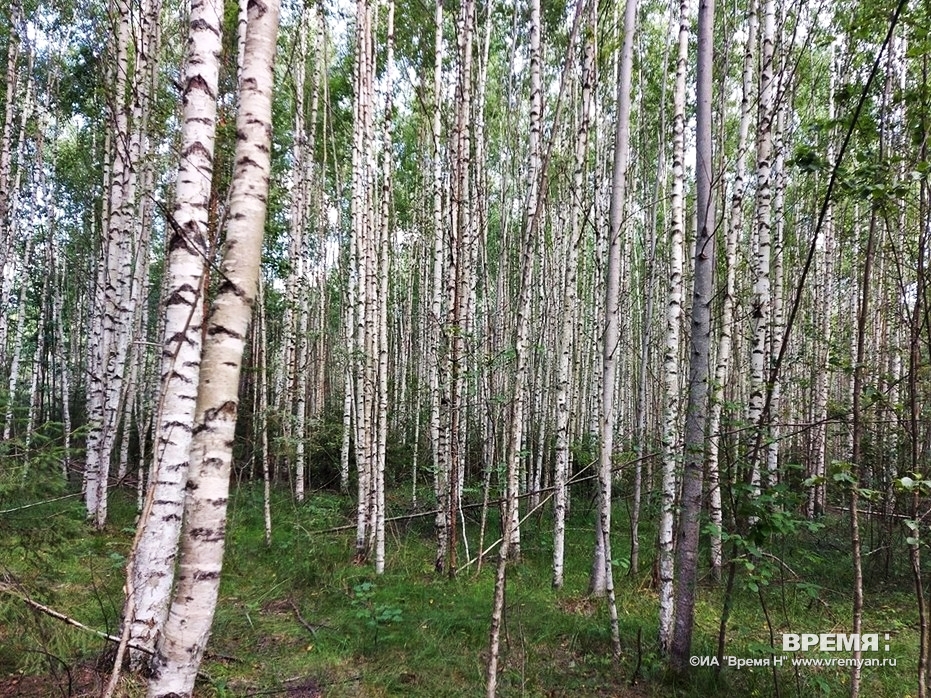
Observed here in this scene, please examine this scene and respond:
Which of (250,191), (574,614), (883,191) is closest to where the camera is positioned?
(250,191)

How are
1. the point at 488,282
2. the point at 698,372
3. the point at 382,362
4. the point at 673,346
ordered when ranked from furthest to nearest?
the point at 488,282 < the point at 382,362 < the point at 673,346 < the point at 698,372

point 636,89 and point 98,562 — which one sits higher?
point 636,89

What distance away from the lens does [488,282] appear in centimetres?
902

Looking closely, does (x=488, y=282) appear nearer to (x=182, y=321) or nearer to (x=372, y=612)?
(x=372, y=612)

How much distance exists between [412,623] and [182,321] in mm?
3412

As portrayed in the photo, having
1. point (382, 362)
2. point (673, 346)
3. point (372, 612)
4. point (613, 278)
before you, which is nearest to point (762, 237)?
point (673, 346)

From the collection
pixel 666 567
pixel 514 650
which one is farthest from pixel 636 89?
pixel 514 650

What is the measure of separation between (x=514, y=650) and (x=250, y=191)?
4.21 meters

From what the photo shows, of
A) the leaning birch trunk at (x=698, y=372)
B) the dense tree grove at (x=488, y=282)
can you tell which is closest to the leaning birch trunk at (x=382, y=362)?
the dense tree grove at (x=488, y=282)

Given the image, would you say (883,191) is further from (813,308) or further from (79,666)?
(813,308)

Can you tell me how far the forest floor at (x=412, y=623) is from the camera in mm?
3229

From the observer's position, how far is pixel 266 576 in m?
5.97

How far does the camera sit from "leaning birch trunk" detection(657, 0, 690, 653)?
4.07m

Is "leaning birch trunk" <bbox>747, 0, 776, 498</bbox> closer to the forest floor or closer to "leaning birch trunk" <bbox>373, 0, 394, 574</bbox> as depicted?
the forest floor
